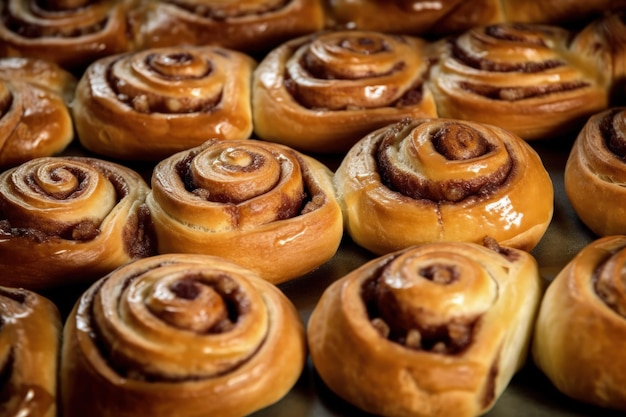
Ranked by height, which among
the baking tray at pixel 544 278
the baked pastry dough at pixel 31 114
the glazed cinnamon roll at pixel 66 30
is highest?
the glazed cinnamon roll at pixel 66 30

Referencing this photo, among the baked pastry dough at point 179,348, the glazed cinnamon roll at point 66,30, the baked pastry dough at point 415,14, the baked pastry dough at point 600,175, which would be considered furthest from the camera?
the baked pastry dough at point 415,14

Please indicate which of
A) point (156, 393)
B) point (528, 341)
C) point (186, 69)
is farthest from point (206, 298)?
point (186, 69)

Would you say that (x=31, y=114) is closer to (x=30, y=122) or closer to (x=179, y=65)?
(x=30, y=122)

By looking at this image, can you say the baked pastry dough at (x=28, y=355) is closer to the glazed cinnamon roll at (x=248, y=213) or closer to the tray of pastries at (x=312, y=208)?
the tray of pastries at (x=312, y=208)

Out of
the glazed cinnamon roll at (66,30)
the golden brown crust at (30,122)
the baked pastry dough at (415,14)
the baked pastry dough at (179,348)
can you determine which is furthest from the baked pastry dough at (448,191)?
the glazed cinnamon roll at (66,30)

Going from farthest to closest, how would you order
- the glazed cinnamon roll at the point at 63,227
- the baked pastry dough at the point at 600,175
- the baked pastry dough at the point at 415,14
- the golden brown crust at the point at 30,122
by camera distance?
the baked pastry dough at the point at 415,14, the golden brown crust at the point at 30,122, the baked pastry dough at the point at 600,175, the glazed cinnamon roll at the point at 63,227

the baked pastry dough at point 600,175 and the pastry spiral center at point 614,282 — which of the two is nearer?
the pastry spiral center at point 614,282

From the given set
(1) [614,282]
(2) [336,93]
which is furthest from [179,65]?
(1) [614,282]

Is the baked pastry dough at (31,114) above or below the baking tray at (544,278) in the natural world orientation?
above
